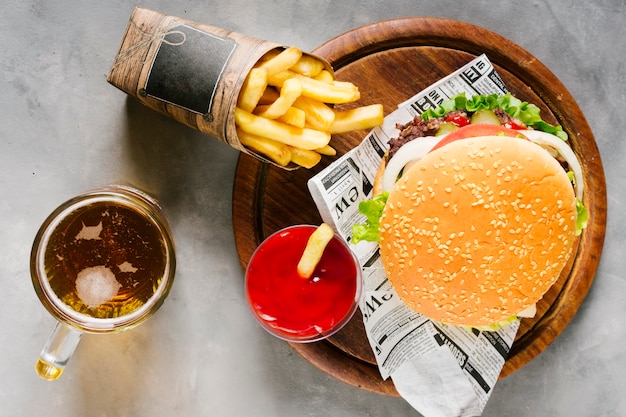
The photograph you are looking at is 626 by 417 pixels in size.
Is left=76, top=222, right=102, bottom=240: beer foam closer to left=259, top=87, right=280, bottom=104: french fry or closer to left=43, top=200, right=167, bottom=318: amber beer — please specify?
left=43, top=200, right=167, bottom=318: amber beer

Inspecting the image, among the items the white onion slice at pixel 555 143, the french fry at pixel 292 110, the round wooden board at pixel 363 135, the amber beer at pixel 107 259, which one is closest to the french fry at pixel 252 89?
the french fry at pixel 292 110

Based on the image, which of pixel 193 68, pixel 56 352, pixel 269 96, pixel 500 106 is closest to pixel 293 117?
pixel 269 96

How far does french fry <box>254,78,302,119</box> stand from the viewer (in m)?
1.46

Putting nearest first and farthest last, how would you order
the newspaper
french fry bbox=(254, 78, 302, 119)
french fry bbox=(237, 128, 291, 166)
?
french fry bbox=(254, 78, 302, 119) < french fry bbox=(237, 128, 291, 166) < the newspaper

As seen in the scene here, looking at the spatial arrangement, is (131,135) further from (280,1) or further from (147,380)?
(147,380)

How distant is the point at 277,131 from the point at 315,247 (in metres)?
0.31

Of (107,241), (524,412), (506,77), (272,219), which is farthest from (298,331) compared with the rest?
(506,77)

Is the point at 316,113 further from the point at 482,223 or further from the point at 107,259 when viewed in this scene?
the point at 107,259

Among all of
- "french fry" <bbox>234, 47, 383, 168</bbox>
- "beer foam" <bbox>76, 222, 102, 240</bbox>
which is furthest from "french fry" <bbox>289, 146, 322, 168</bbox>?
"beer foam" <bbox>76, 222, 102, 240</bbox>

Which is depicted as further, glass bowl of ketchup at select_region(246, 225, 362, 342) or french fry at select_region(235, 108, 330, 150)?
glass bowl of ketchup at select_region(246, 225, 362, 342)

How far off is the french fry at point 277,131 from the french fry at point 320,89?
9 cm

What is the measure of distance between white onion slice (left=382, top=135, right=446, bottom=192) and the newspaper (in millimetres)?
160

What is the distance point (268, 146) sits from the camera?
1561 mm

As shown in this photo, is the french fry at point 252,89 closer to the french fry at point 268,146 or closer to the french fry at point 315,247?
the french fry at point 268,146
